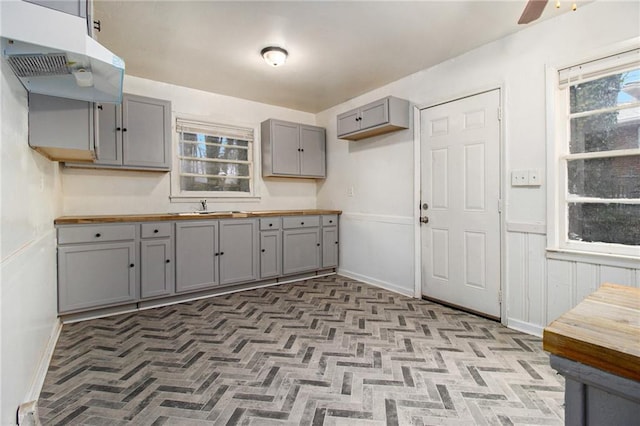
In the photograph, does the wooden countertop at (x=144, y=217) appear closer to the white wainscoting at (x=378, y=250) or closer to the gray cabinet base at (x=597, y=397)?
the white wainscoting at (x=378, y=250)

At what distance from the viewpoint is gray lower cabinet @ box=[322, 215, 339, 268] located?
4.45 metres

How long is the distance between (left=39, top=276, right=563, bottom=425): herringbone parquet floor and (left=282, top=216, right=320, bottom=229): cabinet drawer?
4.22 feet

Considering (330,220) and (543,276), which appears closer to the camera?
(543,276)

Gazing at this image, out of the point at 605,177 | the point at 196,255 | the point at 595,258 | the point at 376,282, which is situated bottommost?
the point at 376,282

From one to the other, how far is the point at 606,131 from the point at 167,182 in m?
4.16

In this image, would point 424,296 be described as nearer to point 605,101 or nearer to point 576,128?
point 576,128

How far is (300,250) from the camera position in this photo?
4.23m

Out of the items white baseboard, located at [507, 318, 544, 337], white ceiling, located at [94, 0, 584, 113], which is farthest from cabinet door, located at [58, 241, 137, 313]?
white baseboard, located at [507, 318, 544, 337]

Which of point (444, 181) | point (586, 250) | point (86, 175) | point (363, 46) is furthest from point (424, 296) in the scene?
point (86, 175)

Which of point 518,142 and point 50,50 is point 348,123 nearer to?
point 518,142

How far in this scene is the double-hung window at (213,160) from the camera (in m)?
3.93

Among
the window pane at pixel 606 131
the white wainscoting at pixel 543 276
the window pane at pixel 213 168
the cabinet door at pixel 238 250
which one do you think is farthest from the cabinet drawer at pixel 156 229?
the window pane at pixel 606 131

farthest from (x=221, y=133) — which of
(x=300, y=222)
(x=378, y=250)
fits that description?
(x=378, y=250)

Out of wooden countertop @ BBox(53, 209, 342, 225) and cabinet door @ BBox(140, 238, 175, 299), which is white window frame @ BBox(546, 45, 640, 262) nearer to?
wooden countertop @ BBox(53, 209, 342, 225)
